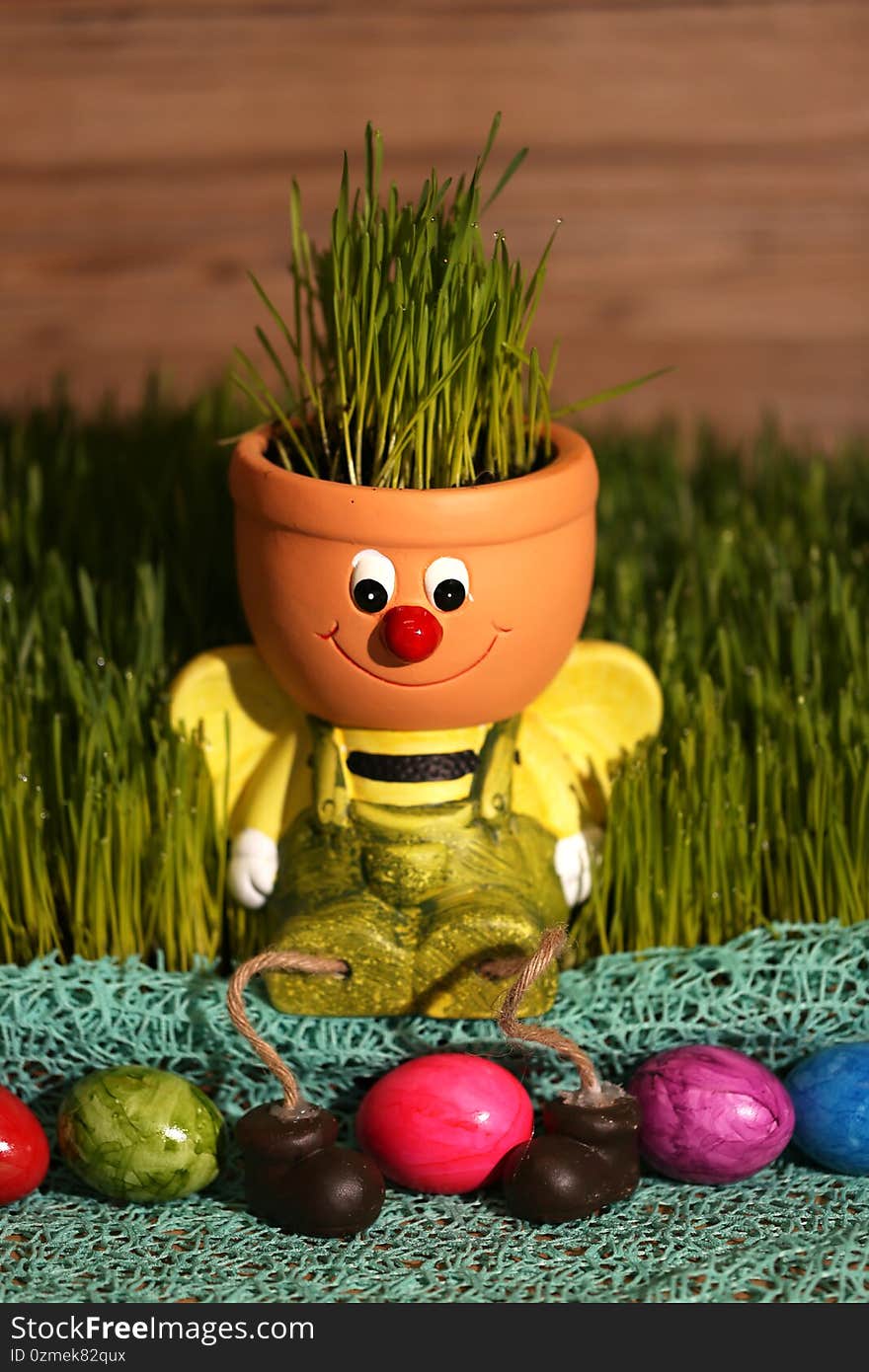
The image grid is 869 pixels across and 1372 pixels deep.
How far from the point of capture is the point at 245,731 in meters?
1.10

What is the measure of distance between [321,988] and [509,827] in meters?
0.16

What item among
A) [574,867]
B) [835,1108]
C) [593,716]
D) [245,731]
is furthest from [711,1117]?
[245,731]

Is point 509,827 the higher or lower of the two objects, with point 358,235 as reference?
lower

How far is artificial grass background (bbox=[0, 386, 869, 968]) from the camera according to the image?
1.06m

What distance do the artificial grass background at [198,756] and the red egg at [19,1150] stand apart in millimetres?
145

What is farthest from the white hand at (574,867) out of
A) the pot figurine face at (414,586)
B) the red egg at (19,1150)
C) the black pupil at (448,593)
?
the red egg at (19,1150)

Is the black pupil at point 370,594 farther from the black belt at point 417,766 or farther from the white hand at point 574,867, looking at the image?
the white hand at point 574,867

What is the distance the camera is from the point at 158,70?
231cm

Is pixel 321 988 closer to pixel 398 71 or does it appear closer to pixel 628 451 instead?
pixel 628 451

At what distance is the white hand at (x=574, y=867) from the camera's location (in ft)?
3.50

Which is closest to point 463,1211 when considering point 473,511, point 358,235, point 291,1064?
point 291,1064

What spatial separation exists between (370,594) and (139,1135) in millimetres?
345
